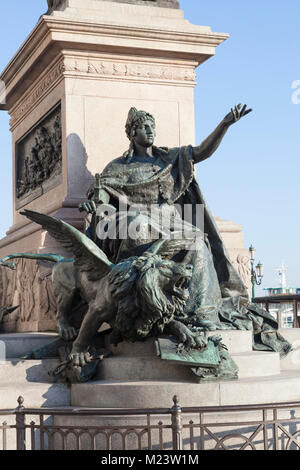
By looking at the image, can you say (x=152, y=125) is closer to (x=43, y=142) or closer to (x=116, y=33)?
(x=116, y=33)

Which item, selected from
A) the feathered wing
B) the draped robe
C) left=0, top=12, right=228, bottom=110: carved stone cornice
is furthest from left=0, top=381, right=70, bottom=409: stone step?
left=0, top=12, right=228, bottom=110: carved stone cornice

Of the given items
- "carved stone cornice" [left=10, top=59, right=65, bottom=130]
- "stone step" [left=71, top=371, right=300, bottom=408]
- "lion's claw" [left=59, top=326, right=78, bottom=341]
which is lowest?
"stone step" [left=71, top=371, right=300, bottom=408]

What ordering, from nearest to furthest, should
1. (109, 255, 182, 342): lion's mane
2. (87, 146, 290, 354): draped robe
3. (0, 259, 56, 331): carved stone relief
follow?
1. (109, 255, 182, 342): lion's mane
2. (87, 146, 290, 354): draped robe
3. (0, 259, 56, 331): carved stone relief

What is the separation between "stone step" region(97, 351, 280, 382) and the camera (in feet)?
24.3

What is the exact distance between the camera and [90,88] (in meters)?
10.8

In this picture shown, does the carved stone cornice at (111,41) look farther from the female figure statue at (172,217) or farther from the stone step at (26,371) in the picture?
the stone step at (26,371)

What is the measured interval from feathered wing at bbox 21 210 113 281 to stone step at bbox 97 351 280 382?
36.2 inches

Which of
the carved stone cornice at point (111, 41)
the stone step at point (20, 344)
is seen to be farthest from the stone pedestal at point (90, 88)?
the stone step at point (20, 344)

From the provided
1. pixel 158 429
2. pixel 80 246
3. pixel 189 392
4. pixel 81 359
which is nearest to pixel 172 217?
pixel 80 246

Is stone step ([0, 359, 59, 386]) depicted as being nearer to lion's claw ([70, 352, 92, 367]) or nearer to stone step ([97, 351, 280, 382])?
lion's claw ([70, 352, 92, 367])

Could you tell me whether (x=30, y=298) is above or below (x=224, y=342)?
above

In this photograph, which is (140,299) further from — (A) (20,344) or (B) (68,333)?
(A) (20,344)

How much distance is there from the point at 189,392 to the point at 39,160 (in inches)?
231

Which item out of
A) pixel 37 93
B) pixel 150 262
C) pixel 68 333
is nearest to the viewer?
pixel 150 262
